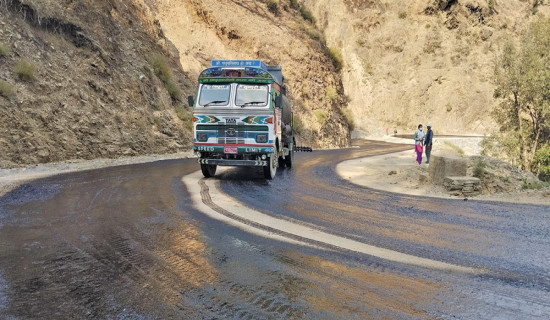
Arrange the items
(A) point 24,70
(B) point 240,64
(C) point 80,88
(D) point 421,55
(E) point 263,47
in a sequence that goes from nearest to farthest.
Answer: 1. (B) point 240,64
2. (A) point 24,70
3. (C) point 80,88
4. (E) point 263,47
5. (D) point 421,55

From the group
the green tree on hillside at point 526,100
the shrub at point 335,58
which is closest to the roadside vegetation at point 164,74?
the green tree on hillside at point 526,100

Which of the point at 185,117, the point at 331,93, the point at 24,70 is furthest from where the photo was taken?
the point at 331,93

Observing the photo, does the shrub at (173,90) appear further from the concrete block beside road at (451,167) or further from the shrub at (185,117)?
the concrete block beside road at (451,167)

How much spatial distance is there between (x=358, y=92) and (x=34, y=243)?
252ft

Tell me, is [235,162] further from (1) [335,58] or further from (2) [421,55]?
(2) [421,55]

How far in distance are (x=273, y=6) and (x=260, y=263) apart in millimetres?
45129

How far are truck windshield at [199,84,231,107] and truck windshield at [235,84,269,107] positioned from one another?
0.36m

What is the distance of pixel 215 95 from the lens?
12.1m

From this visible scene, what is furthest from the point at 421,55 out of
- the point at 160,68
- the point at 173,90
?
the point at 160,68

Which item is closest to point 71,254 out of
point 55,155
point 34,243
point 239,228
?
point 34,243

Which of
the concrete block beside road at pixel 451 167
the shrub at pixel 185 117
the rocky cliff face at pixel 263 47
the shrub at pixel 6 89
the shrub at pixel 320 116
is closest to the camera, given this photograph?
the concrete block beside road at pixel 451 167

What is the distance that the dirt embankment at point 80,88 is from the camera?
631 inches

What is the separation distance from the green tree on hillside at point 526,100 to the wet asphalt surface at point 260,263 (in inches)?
896

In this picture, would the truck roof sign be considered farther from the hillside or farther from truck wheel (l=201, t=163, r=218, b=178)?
the hillside
